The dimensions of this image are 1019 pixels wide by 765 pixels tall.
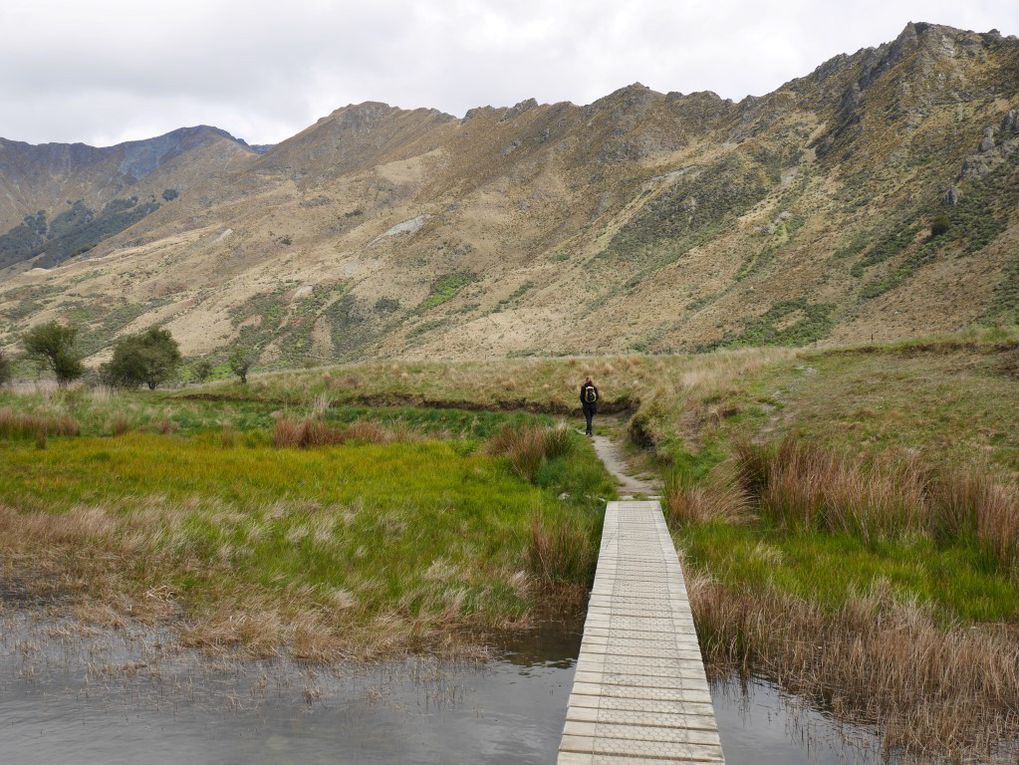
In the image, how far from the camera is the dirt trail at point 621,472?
15.6 m

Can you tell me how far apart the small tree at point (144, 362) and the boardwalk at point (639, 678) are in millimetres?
54447

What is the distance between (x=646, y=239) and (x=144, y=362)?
5980 centimetres

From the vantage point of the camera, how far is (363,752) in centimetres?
618

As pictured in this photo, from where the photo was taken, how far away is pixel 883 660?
23.5 feet

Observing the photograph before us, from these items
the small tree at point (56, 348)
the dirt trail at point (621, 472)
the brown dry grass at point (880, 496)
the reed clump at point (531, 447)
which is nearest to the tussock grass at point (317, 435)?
the reed clump at point (531, 447)

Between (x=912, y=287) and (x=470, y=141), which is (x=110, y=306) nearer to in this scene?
(x=470, y=141)

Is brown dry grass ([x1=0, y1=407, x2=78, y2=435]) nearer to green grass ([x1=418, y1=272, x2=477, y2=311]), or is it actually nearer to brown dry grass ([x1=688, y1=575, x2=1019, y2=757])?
brown dry grass ([x1=688, y1=575, x2=1019, y2=757])

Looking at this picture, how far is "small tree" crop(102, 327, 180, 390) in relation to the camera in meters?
57.7

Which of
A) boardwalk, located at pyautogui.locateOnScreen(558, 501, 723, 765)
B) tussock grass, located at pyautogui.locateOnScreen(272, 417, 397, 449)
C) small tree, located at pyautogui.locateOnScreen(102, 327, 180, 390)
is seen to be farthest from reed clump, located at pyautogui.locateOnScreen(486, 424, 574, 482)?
small tree, located at pyautogui.locateOnScreen(102, 327, 180, 390)

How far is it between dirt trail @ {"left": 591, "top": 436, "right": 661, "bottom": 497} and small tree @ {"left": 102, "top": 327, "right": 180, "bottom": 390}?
144 ft

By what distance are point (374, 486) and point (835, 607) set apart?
942cm

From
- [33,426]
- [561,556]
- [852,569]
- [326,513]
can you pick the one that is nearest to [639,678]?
[561,556]

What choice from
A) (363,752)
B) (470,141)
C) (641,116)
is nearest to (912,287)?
(363,752)

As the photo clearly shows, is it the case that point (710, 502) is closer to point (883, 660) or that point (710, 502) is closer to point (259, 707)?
point (883, 660)
